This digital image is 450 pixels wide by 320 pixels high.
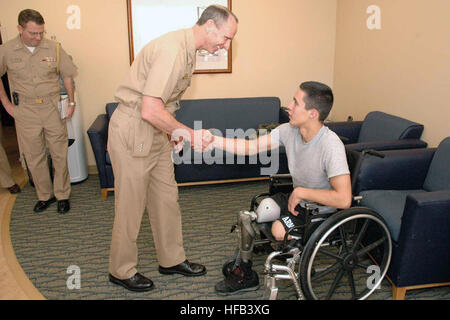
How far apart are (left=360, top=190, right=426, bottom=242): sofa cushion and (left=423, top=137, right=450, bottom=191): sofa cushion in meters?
0.15

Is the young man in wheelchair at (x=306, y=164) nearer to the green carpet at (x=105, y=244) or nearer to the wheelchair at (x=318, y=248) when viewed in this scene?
the wheelchair at (x=318, y=248)

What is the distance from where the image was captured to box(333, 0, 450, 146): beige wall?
2732 millimetres

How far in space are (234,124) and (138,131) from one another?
2.10 meters

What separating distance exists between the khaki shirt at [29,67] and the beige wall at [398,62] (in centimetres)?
283

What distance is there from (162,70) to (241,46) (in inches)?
96.5

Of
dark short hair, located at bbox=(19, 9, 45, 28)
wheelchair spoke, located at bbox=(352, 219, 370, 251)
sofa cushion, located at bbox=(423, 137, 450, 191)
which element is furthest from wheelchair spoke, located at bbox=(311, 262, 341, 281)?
dark short hair, located at bbox=(19, 9, 45, 28)

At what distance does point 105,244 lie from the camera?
2.66m

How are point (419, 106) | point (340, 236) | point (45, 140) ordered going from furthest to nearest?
1. point (45, 140)
2. point (419, 106)
3. point (340, 236)

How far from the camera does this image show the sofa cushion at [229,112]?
12.6 ft

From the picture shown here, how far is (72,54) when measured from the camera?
3758mm

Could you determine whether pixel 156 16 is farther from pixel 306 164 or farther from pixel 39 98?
pixel 306 164

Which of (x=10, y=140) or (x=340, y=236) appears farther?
(x=10, y=140)

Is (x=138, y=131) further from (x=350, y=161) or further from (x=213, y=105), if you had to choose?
(x=213, y=105)
